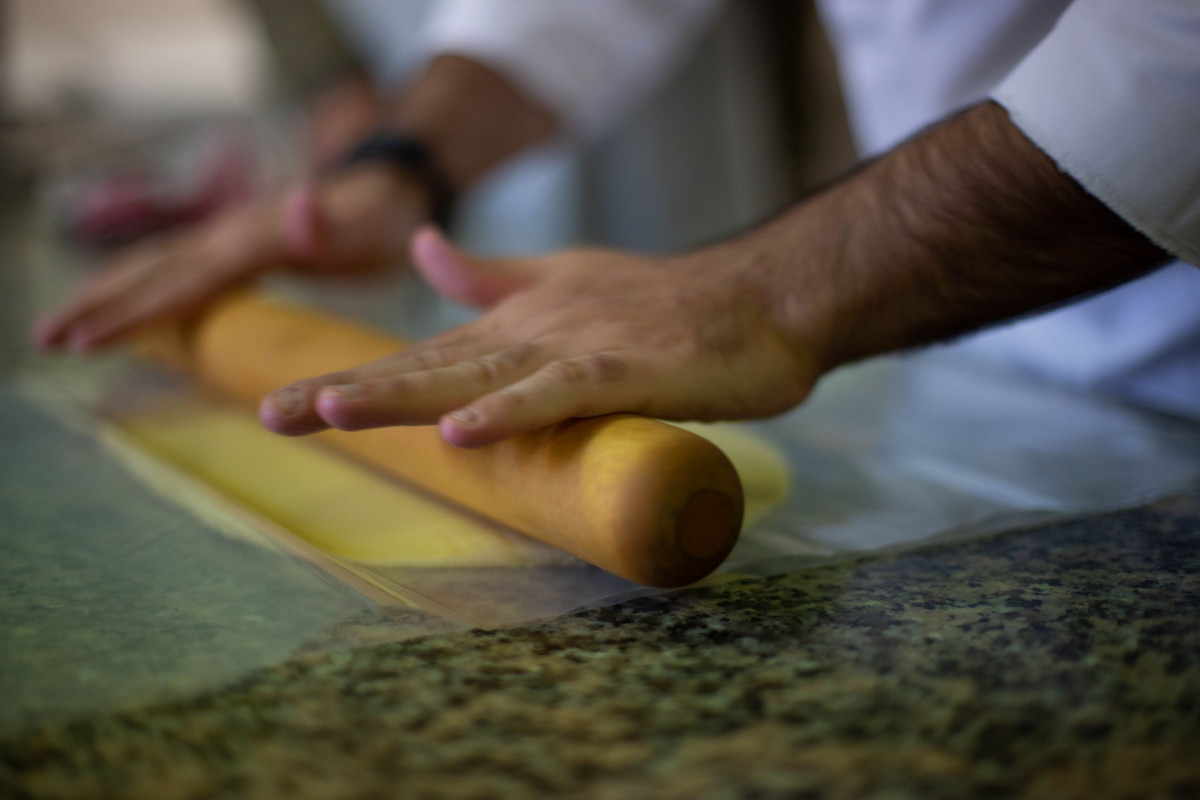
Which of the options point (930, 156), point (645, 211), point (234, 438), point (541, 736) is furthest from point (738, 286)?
point (645, 211)

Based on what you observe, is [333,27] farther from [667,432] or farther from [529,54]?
[667,432]

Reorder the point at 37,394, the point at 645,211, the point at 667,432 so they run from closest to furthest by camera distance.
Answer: the point at 667,432 < the point at 37,394 < the point at 645,211

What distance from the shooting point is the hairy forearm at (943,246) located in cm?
66

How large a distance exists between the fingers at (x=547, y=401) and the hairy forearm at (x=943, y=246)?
165mm

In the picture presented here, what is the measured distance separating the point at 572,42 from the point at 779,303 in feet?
3.32

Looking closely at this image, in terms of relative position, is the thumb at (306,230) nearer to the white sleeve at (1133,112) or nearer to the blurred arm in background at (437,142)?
the blurred arm in background at (437,142)

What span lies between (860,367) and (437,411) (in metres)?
0.80

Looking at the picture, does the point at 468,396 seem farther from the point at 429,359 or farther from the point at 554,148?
the point at 554,148

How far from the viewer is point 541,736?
0.43 m

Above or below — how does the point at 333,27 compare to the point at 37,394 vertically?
above

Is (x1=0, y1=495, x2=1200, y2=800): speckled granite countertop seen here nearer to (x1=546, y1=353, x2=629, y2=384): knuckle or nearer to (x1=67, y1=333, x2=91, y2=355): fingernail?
(x1=546, y1=353, x2=629, y2=384): knuckle

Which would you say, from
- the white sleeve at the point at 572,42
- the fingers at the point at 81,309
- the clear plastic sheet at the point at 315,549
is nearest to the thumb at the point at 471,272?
the clear plastic sheet at the point at 315,549

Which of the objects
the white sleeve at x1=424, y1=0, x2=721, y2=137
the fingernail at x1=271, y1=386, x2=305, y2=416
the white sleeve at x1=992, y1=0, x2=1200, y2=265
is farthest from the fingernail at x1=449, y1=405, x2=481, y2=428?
the white sleeve at x1=424, y1=0, x2=721, y2=137

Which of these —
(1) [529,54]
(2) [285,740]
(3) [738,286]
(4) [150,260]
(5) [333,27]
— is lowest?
(2) [285,740]
